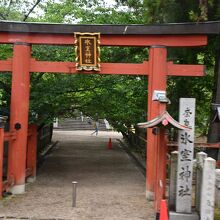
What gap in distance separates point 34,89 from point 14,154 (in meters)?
3.69

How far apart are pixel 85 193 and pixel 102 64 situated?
13.3 ft

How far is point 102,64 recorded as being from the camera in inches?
527

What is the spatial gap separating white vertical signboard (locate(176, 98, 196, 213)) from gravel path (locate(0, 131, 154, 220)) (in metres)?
1.14

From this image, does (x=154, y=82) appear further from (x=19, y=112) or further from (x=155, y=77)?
(x=19, y=112)

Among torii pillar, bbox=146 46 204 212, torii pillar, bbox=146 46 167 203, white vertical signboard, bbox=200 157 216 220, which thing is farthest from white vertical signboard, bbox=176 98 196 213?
torii pillar, bbox=146 46 167 203

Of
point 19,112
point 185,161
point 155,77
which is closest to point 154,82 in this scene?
point 155,77

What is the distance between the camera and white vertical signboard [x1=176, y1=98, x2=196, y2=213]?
9688 mm

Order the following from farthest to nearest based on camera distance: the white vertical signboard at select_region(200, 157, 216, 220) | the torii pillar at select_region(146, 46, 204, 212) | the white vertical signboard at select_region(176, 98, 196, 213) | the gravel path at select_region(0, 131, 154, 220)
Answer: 1. the torii pillar at select_region(146, 46, 204, 212)
2. the gravel path at select_region(0, 131, 154, 220)
3. the white vertical signboard at select_region(176, 98, 196, 213)
4. the white vertical signboard at select_region(200, 157, 216, 220)

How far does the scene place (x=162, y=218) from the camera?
828cm

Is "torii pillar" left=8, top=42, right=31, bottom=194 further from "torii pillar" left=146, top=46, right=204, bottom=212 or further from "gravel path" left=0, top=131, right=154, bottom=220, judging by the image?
"torii pillar" left=146, top=46, right=204, bottom=212

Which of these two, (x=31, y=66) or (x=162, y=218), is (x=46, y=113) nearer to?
(x=31, y=66)

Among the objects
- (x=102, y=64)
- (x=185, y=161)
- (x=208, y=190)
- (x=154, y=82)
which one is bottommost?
(x=208, y=190)

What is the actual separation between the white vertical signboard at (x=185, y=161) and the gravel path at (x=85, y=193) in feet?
3.74

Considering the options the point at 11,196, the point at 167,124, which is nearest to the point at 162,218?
the point at 167,124
